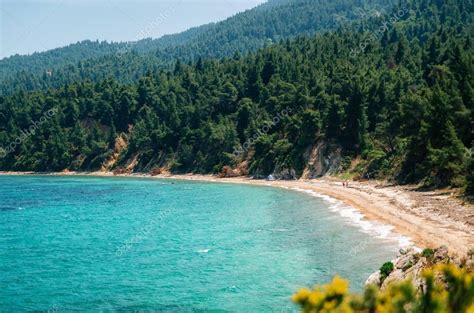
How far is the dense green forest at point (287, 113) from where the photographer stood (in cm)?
6694

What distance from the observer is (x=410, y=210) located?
165 ft

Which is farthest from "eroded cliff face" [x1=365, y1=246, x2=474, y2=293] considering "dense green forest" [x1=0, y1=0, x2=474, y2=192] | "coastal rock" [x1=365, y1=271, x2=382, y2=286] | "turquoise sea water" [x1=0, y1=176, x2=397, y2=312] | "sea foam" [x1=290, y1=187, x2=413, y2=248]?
"dense green forest" [x1=0, y1=0, x2=474, y2=192]

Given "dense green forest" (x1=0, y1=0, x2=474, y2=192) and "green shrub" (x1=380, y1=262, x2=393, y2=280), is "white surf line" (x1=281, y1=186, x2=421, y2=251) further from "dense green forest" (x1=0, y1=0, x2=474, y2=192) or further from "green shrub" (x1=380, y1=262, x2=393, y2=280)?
"dense green forest" (x1=0, y1=0, x2=474, y2=192)

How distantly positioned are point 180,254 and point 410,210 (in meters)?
24.2

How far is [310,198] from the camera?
67.1 m

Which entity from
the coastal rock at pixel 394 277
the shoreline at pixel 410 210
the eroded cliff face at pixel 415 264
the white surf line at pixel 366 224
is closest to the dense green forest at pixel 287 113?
the shoreline at pixel 410 210

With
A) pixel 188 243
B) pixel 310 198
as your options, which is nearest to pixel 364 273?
pixel 188 243

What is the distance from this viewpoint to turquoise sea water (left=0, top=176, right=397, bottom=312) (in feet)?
95.8

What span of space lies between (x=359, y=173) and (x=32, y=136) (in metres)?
105

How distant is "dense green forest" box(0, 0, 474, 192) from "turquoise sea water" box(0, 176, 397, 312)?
18.3 metres

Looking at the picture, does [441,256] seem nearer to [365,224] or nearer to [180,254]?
[180,254]

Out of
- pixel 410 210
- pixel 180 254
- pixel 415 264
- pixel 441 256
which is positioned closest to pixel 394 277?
pixel 415 264

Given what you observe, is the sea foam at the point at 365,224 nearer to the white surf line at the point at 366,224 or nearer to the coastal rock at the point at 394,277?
the white surf line at the point at 366,224

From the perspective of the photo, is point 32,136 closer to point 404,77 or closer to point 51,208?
point 51,208
